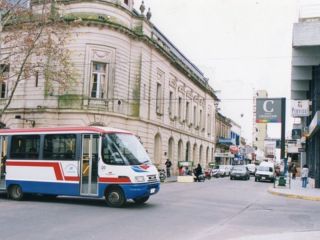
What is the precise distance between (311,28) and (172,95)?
71.0 feet

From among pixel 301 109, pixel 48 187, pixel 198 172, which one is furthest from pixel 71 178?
pixel 198 172

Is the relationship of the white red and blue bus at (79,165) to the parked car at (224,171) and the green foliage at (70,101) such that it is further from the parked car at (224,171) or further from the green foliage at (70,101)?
Answer: the parked car at (224,171)

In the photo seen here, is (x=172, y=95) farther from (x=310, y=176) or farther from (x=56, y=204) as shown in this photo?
(x=56, y=204)

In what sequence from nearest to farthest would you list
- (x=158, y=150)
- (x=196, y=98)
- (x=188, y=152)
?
(x=158, y=150) < (x=188, y=152) < (x=196, y=98)

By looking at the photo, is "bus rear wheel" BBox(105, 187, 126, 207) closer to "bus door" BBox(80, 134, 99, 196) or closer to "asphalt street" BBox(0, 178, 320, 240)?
"asphalt street" BBox(0, 178, 320, 240)

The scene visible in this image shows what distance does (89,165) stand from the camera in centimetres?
1593

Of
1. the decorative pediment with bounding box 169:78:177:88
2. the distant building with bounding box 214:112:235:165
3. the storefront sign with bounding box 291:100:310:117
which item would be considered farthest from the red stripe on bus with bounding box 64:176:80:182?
the distant building with bounding box 214:112:235:165

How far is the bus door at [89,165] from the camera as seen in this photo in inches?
622

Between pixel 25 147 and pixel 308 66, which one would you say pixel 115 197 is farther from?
pixel 308 66

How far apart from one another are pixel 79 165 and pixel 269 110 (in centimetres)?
1656

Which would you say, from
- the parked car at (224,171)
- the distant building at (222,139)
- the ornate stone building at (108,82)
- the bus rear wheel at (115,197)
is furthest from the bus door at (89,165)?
the distant building at (222,139)

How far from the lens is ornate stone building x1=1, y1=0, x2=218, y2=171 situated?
32.3 meters

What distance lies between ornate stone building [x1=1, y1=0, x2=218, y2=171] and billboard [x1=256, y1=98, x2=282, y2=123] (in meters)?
10.4

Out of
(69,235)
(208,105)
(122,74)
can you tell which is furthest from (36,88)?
(208,105)
